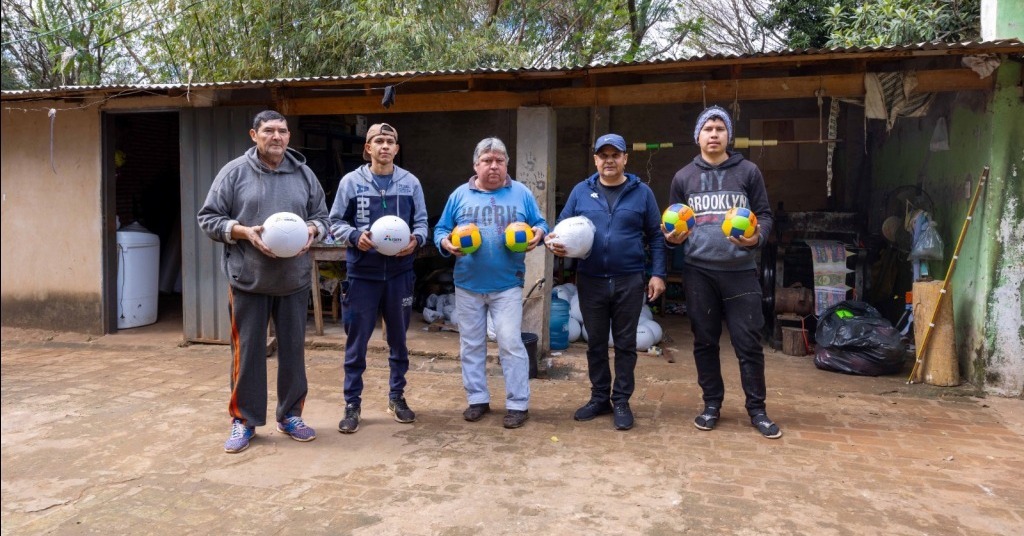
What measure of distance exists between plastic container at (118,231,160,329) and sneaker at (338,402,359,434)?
4.99 m

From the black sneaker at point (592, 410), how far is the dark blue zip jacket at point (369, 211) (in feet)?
5.05

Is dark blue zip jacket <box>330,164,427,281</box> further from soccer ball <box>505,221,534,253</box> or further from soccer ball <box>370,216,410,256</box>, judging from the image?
soccer ball <box>505,221,534,253</box>

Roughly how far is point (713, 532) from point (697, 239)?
6.47 ft

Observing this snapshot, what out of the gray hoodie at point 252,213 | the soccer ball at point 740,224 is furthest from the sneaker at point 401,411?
the soccer ball at point 740,224

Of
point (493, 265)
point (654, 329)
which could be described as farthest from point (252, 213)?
point (654, 329)

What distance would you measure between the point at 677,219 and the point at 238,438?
2988 mm

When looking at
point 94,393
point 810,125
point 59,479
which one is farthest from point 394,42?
point 59,479

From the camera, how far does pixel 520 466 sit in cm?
419

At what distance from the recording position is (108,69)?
15914 millimetres

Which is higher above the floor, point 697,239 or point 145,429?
point 697,239

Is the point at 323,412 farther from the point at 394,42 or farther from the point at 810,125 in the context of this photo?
the point at 810,125

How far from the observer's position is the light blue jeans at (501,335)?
4.80m

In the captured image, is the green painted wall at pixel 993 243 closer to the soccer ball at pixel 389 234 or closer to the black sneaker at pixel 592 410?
the black sneaker at pixel 592 410

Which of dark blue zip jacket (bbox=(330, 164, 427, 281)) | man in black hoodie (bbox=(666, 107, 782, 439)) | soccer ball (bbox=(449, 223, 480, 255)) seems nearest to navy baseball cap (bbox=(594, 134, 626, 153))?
man in black hoodie (bbox=(666, 107, 782, 439))
